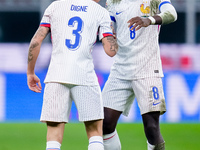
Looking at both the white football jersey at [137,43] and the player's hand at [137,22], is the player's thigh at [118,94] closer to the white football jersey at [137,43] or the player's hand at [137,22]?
the white football jersey at [137,43]

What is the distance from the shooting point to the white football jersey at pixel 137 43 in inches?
236

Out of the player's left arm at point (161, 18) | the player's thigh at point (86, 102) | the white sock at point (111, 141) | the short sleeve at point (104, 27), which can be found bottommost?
the white sock at point (111, 141)

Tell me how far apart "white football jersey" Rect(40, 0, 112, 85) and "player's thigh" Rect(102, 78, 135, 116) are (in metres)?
1.00

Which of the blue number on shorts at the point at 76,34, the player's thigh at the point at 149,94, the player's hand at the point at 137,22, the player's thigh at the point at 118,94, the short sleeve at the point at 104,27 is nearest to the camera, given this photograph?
the blue number on shorts at the point at 76,34

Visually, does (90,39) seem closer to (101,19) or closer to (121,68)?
(101,19)

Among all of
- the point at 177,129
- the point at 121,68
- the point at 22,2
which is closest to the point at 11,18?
the point at 22,2

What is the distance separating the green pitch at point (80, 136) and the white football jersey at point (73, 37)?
370cm

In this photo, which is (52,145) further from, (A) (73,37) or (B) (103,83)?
(B) (103,83)

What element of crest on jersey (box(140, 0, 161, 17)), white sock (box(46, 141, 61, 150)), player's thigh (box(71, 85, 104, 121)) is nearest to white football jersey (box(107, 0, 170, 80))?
crest on jersey (box(140, 0, 161, 17))

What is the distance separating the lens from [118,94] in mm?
6117

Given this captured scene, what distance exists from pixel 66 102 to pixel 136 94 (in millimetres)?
1170

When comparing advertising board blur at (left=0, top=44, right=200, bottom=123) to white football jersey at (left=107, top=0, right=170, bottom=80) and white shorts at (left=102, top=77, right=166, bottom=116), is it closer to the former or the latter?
white shorts at (left=102, top=77, right=166, bottom=116)

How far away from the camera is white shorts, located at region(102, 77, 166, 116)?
5941 mm

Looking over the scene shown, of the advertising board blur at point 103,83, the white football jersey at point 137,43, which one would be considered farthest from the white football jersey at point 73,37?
the advertising board blur at point 103,83
